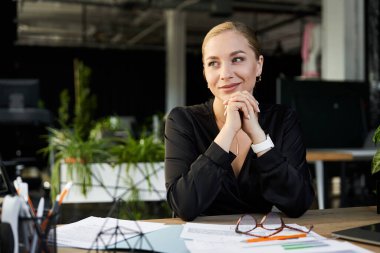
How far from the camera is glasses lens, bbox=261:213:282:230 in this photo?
3.73 ft

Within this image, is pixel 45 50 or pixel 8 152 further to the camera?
pixel 45 50

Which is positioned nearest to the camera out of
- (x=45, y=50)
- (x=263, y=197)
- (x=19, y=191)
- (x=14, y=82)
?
(x=19, y=191)

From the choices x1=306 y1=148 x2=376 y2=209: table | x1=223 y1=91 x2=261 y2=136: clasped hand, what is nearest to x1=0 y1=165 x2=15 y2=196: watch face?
x1=223 y1=91 x2=261 y2=136: clasped hand

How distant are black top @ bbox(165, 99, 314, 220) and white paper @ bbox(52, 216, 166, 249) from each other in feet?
0.63

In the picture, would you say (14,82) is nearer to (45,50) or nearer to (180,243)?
(180,243)

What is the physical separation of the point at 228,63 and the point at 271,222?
1.83ft

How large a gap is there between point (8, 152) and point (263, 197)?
484 cm

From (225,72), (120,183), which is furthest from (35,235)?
(120,183)

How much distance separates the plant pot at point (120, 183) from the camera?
2.98 metres

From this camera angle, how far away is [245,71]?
1.53 meters

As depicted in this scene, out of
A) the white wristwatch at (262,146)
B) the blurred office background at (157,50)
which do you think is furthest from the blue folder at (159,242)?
the blurred office background at (157,50)

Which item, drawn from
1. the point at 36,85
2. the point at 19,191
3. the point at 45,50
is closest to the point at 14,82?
the point at 36,85

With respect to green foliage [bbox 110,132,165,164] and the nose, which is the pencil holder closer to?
the nose

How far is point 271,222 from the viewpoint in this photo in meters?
1.20
